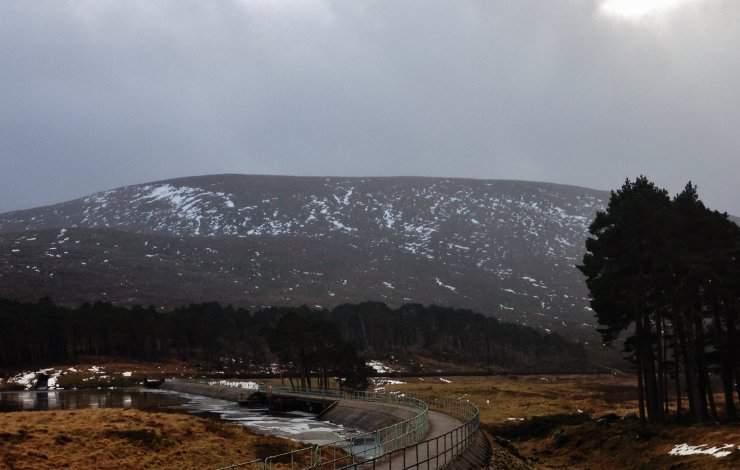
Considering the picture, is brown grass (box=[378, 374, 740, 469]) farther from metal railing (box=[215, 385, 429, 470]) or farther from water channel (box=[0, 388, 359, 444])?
water channel (box=[0, 388, 359, 444])

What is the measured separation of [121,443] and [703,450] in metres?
32.3

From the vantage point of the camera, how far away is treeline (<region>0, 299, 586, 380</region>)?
95688mm

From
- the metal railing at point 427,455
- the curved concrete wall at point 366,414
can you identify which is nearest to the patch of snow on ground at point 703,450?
the metal railing at point 427,455

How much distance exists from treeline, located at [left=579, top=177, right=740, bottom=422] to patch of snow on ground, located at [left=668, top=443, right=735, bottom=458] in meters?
6.43

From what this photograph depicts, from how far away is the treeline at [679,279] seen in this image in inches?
1571

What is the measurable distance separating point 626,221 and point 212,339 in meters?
121

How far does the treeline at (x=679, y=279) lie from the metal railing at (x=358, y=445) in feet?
56.9

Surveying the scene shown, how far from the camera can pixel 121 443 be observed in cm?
3359

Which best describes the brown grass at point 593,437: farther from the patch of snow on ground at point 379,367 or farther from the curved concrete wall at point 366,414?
the patch of snow on ground at point 379,367

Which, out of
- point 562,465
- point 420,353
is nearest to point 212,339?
point 420,353

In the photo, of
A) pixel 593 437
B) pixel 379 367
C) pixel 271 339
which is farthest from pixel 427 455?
pixel 379 367

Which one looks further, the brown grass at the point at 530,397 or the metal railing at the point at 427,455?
the brown grass at the point at 530,397

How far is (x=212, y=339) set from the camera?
14650 cm

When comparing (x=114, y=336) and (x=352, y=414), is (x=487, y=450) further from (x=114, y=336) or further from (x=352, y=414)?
(x=114, y=336)
